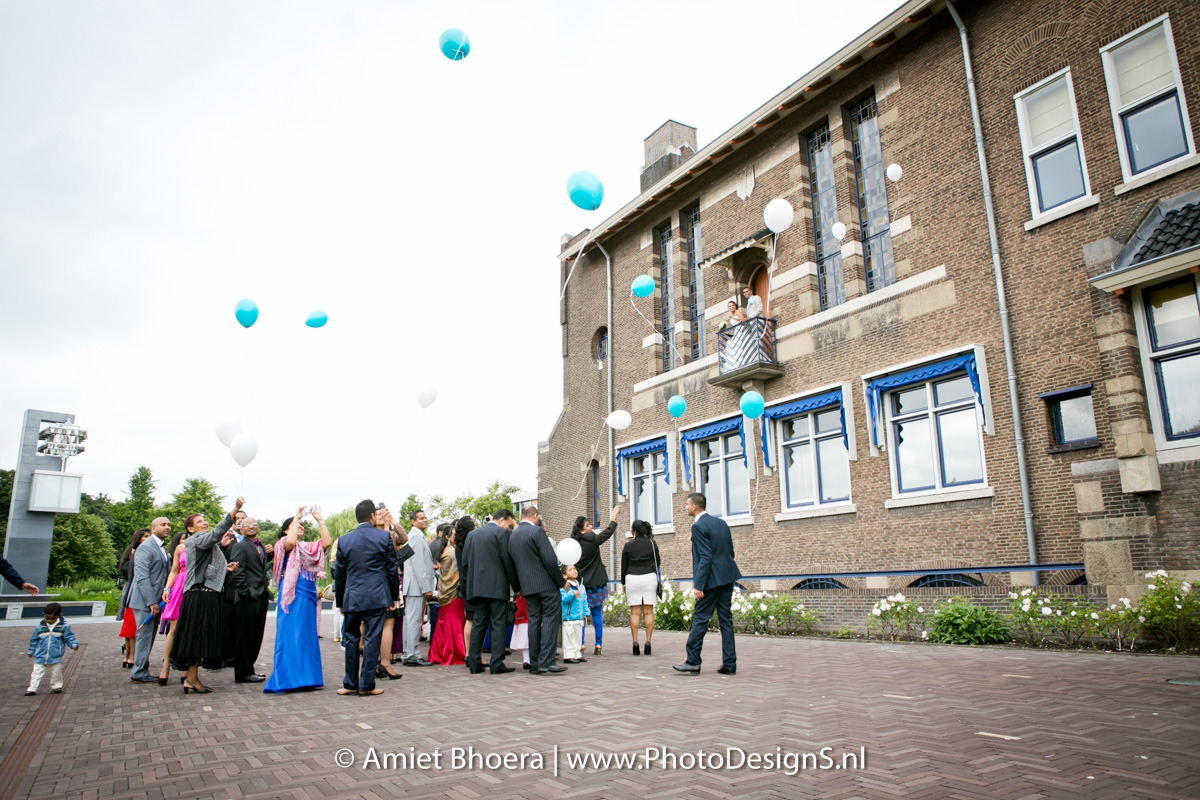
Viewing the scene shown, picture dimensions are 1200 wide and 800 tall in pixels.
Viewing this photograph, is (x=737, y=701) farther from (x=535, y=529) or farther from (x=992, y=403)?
(x=992, y=403)

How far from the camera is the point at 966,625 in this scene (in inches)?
393


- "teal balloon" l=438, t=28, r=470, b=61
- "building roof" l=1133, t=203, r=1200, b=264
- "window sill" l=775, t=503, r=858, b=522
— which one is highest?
"teal balloon" l=438, t=28, r=470, b=61

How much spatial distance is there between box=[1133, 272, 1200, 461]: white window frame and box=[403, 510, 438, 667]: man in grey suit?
33.5 feet

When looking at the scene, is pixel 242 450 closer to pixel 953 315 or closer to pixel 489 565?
pixel 489 565

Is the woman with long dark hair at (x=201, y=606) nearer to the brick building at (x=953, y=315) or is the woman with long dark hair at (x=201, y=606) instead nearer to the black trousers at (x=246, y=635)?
the black trousers at (x=246, y=635)

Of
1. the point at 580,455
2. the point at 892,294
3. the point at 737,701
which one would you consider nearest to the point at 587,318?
the point at 580,455

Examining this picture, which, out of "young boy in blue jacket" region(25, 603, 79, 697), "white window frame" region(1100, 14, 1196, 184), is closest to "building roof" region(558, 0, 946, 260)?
"white window frame" region(1100, 14, 1196, 184)

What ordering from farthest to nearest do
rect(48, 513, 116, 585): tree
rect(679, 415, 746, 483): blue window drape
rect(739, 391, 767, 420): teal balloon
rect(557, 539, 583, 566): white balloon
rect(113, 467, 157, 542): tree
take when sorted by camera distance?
rect(113, 467, 157, 542): tree, rect(48, 513, 116, 585): tree, rect(679, 415, 746, 483): blue window drape, rect(739, 391, 767, 420): teal balloon, rect(557, 539, 583, 566): white balloon

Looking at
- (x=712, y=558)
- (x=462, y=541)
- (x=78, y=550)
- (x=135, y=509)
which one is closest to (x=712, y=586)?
(x=712, y=558)

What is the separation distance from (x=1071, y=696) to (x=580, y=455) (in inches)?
695

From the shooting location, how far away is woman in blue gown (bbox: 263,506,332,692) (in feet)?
23.5

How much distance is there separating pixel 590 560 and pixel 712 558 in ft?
7.84

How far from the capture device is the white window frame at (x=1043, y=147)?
10.9m

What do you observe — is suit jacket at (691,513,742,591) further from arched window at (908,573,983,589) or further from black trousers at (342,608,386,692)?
arched window at (908,573,983,589)
